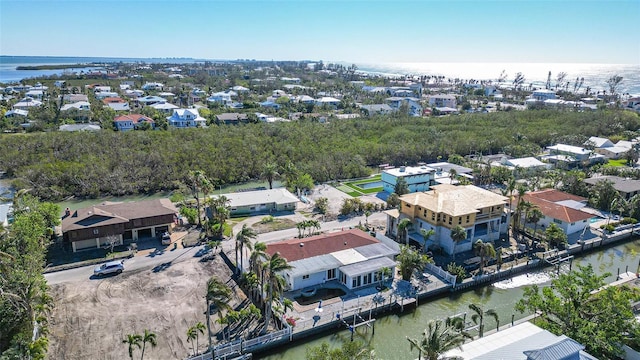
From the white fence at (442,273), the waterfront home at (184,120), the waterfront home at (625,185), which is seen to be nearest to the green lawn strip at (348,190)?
the white fence at (442,273)

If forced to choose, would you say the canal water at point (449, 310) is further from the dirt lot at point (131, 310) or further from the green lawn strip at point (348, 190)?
the green lawn strip at point (348, 190)

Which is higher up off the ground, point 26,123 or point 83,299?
point 26,123

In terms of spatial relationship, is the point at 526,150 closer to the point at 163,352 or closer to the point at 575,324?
the point at 575,324

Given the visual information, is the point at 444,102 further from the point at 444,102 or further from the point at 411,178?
the point at 411,178

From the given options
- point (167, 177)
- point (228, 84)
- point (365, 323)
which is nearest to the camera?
point (365, 323)

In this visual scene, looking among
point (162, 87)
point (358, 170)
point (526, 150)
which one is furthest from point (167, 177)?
point (162, 87)

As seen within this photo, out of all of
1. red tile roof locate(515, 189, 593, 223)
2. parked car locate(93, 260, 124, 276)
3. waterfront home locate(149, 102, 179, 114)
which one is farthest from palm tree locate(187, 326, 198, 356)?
waterfront home locate(149, 102, 179, 114)
